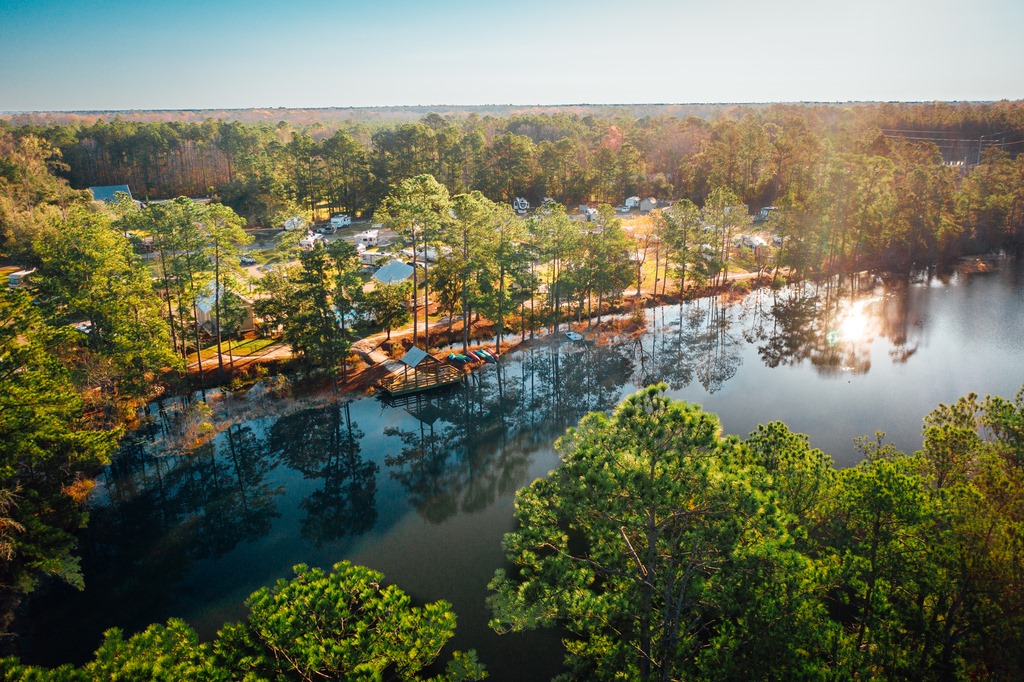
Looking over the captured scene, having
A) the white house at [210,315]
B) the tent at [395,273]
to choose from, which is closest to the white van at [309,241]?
the tent at [395,273]

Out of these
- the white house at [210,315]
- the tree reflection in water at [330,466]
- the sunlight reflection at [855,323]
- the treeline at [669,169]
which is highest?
the treeline at [669,169]

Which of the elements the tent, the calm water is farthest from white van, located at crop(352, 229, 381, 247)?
the calm water

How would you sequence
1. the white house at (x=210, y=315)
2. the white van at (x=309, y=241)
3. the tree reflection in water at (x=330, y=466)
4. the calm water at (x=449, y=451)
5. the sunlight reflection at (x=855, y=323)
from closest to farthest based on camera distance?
the calm water at (x=449, y=451) < the tree reflection in water at (x=330, y=466) < the white house at (x=210, y=315) < the sunlight reflection at (x=855, y=323) < the white van at (x=309, y=241)

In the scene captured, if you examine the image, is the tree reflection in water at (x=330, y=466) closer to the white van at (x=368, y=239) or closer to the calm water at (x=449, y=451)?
the calm water at (x=449, y=451)

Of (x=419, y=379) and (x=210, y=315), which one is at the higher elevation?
(x=210, y=315)

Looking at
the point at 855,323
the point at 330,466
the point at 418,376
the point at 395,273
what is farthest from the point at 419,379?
the point at 855,323

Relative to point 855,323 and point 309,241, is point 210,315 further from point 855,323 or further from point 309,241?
point 855,323

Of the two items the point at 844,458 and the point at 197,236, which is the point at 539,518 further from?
the point at 197,236
